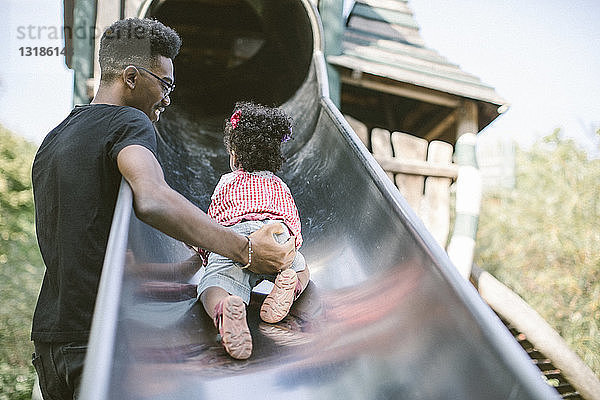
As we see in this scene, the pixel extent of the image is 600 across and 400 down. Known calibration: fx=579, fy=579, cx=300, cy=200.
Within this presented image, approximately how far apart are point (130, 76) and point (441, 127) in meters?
3.55

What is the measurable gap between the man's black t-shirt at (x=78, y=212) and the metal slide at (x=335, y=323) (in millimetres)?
99

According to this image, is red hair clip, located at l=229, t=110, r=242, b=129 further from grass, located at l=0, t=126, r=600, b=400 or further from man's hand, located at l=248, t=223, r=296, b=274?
grass, located at l=0, t=126, r=600, b=400

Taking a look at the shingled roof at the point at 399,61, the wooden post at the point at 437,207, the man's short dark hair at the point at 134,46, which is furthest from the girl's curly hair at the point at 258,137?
the wooden post at the point at 437,207

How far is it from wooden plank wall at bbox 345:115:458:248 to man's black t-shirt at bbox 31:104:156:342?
293cm

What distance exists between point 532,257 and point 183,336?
16.1 m

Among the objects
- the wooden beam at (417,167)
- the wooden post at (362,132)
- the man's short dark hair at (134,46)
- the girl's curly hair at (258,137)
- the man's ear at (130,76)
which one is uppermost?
the man's short dark hair at (134,46)

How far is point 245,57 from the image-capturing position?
538 centimetres

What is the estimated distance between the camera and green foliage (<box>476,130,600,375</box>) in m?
12.6

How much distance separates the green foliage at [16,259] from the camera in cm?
1199

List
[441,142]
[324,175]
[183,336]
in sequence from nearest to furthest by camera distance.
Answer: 1. [183,336]
2. [324,175]
3. [441,142]

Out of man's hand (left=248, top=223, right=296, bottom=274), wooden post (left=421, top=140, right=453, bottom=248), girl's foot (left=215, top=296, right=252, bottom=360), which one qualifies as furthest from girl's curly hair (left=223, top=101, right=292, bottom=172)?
wooden post (left=421, top=140, right=453, bottom=248)

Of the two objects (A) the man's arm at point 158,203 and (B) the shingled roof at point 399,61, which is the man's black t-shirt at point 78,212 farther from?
(B) the shingled roof at point 399,61

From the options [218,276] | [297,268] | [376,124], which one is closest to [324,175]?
[297,268]

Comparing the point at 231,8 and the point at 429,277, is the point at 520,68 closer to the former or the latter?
the point at 231,8
